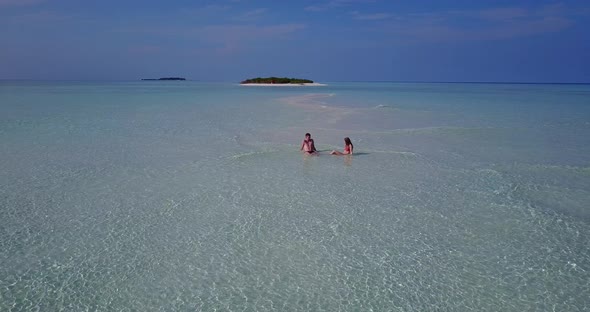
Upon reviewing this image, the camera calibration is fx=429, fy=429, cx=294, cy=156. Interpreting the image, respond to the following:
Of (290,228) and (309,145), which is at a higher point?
(309,145)

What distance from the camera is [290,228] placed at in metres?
8.60

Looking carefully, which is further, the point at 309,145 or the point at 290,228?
the point at 309,145

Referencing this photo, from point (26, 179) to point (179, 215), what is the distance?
5505 millimetres

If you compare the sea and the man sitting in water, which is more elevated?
the man sitting in water

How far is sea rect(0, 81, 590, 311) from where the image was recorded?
6238 mm

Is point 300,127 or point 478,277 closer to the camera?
point 478,277

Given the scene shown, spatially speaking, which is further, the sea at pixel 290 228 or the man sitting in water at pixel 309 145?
the man sitting in water at pixel 309 145

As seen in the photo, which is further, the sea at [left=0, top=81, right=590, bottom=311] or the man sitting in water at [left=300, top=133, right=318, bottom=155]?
the man sitting in water at [left=300, top=133, right=318, bottom=155]

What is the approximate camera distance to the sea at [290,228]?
6238 millimetres

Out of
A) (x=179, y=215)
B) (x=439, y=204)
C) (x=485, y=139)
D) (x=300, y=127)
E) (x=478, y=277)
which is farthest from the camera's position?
(x=300, y=127)

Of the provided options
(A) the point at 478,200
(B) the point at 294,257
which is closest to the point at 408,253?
(B) the point at 294,257

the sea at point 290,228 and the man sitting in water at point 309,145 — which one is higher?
the man sitting in water at point 309,145

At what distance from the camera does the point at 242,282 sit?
6570mm

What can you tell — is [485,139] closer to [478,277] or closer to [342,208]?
[342,208]
